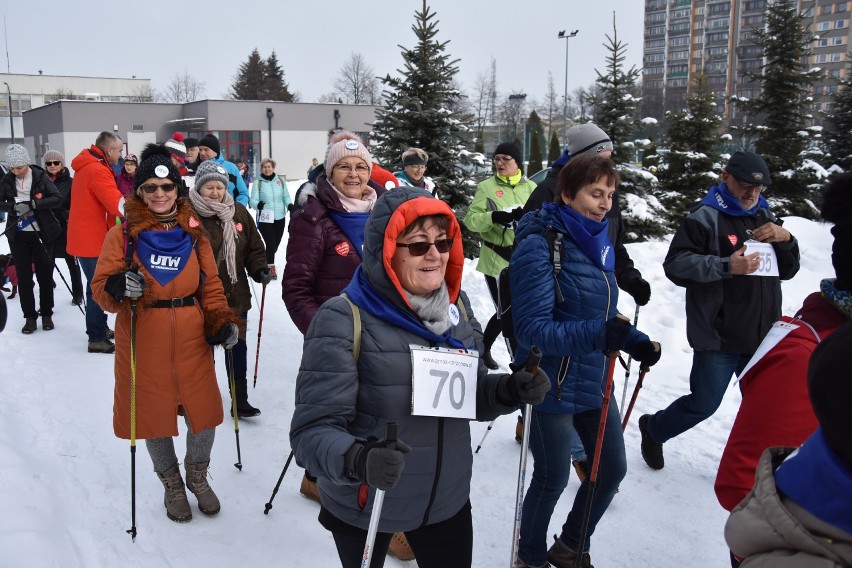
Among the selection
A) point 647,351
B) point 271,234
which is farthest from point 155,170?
point 271,234

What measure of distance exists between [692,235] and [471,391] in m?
2.51

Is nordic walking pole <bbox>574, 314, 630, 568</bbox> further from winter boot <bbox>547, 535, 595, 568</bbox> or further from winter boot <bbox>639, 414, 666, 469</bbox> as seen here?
winter boot <bbox>639, 414, 666, 469</bbox>

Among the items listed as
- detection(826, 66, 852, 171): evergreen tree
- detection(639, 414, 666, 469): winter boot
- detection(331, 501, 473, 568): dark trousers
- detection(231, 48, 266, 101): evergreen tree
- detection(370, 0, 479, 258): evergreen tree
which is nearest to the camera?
detection(331, 501, 473, 568): dark trousers

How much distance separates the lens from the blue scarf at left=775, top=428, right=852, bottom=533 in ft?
3.84

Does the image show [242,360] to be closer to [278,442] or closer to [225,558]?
[278,442]

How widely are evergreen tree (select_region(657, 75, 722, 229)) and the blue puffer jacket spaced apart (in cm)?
1162

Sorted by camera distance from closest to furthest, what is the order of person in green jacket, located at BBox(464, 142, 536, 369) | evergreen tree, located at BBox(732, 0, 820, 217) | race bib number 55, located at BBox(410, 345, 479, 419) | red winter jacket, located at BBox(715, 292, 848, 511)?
red winter jacket, located at BBox(715, 292, 848, 511)
race bib number 55, located at BBox(410, 345, 479, 419)
person in green jacket, located at BBox(464, 142, 536, 369)
evergreen tree, located at BBox(732, 0, 820, 217)

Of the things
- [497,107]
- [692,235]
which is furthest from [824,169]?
[497,107]

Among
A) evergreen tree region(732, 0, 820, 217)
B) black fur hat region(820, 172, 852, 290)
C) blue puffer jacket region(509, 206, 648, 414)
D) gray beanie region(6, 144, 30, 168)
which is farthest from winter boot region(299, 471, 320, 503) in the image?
evergreen tree region(732, 0, 820, 217)

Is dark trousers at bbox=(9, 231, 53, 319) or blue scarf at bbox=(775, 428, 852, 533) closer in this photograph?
blue scarf at bbox=(775, 428, 852, 533)

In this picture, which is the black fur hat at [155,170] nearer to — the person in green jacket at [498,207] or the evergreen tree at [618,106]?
the person in green jacket at [498,207]

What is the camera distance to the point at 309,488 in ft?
14.8

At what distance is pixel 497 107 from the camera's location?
75438mm

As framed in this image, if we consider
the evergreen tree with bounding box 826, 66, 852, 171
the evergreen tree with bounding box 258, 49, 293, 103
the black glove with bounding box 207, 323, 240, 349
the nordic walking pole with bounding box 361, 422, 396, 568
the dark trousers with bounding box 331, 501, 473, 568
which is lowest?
the dark trousers with bounding box 331, 501, 473, 568
